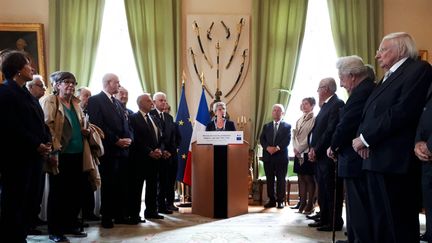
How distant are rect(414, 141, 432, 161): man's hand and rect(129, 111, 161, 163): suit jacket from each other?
3191 mm

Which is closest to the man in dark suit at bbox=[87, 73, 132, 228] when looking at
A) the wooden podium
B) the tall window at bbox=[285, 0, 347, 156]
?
the wooden podium

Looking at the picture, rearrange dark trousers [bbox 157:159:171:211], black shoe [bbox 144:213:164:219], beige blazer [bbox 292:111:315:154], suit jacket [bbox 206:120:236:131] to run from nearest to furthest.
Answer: black shoe [bbox 144:213:164:219] < dark trousers [bbox 157:159:171:211] < beige blazer [bbox 292:111:315:154] < suit jacket [bbox 206:120:236:131]

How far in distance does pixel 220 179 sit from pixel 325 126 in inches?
58.2

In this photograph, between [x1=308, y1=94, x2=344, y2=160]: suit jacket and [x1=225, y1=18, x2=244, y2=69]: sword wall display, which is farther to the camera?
[x1=225, y1=18, x2=244, y2=69]: sword wall display

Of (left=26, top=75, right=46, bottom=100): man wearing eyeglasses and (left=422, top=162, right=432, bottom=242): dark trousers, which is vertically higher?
(left=26, top=75, right=46, bottom=100): man wearing eyeglasses

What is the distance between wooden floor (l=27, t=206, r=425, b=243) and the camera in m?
4.20

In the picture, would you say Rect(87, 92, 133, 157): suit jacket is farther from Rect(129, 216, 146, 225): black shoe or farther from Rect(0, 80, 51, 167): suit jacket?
Rect(0, 80, 51, 167): suit jacket

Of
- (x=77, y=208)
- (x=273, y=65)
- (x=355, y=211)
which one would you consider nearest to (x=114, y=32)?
(x=273, y=65)

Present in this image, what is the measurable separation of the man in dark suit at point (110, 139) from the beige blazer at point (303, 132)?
2155mm

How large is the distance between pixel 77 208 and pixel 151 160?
1.22 meters

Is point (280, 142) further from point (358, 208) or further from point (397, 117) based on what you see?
point (397, 117)

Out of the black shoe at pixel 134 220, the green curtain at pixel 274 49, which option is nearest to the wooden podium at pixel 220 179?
the black shoe at pixel 134 220

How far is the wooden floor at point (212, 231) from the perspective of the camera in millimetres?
4195

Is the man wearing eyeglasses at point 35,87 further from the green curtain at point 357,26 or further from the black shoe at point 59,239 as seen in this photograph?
the green curtain at point 357,26
